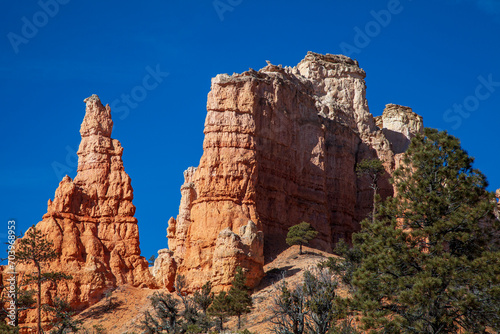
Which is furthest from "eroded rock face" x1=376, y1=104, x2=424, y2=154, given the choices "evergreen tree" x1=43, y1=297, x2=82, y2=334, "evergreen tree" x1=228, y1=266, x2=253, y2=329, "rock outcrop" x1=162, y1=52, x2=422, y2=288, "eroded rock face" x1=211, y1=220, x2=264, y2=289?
"evergreen tree" x1=228, y1=266, x2=253, y2=329

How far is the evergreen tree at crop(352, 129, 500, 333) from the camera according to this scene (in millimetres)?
37594

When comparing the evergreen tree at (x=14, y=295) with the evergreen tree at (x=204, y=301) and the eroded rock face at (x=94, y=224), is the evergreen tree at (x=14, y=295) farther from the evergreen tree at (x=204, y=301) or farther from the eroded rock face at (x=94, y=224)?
the evergreen tree at (x=204, y=301)

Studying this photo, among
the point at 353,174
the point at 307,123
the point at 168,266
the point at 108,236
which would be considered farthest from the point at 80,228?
the point at 353,174

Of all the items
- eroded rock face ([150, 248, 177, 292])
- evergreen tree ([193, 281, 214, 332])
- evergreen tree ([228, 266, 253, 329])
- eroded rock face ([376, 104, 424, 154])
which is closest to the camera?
evergreen tree ([193, 281, 214, 332])

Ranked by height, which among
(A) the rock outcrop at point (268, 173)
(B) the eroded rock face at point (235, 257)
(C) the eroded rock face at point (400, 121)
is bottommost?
(B) the eroded rock face at point (235, 257)

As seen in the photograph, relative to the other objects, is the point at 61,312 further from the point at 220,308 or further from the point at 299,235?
the point at 299,235

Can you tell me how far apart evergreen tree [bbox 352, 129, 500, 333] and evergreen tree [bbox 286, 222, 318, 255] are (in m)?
31.8

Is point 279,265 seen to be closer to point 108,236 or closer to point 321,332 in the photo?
point 108,236

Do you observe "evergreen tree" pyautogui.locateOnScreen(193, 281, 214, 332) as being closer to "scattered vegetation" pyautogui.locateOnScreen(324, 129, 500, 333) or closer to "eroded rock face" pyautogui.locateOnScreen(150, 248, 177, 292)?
"eroded rock face" pyautogui.locateOnScreen(150, 248, 177, 292)

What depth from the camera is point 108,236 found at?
8244cm

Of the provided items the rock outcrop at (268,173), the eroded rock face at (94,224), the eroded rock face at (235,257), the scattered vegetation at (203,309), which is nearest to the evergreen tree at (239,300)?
the scattered vegetation at (203,309)

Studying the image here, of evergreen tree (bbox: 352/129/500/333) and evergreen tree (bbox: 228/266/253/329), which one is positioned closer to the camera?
evergreen tree (bbox: 352/129/500/333)

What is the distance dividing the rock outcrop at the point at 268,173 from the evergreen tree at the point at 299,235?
186 centimetres

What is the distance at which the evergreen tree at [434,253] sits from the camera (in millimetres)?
37594
